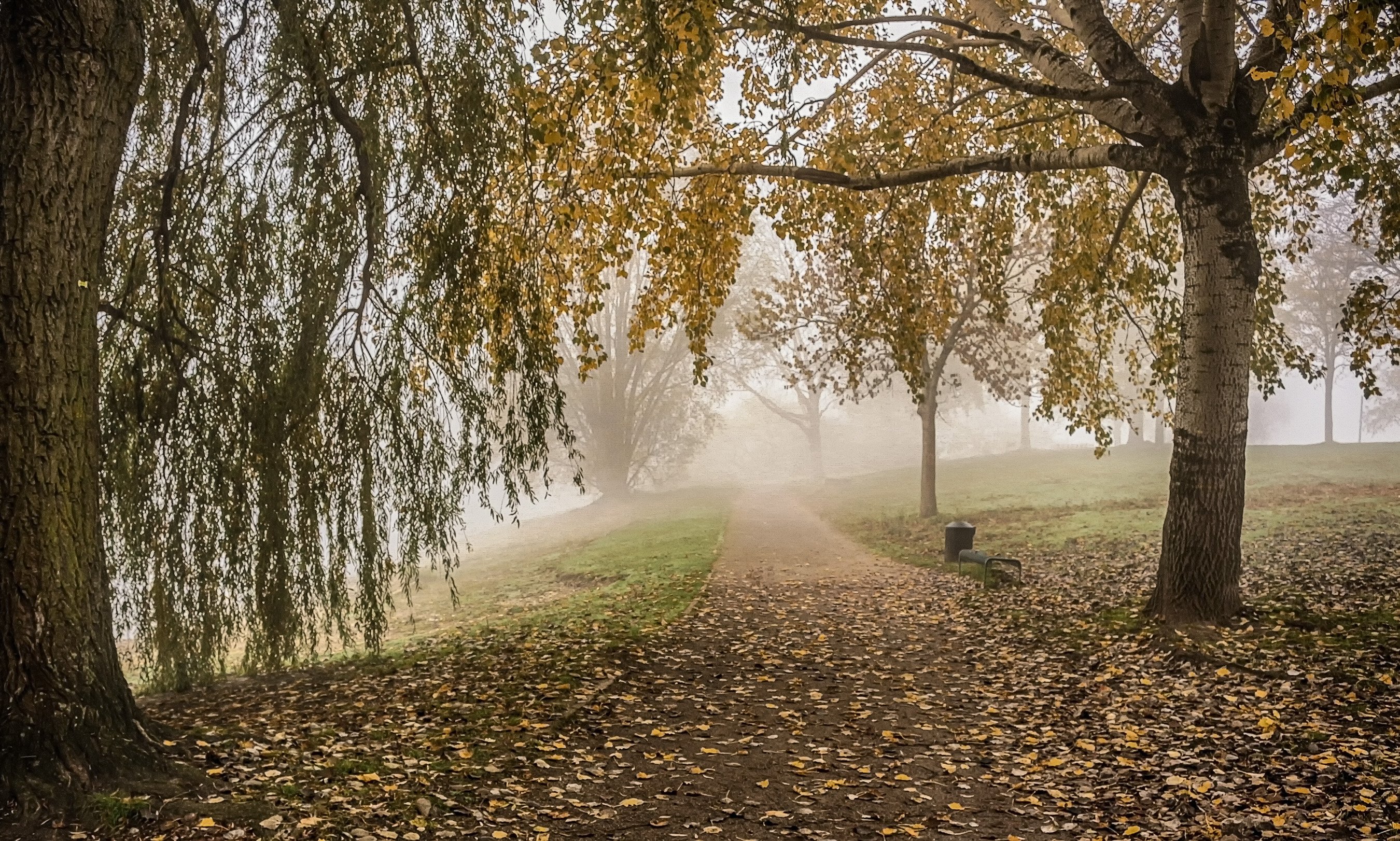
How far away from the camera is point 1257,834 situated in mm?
4395

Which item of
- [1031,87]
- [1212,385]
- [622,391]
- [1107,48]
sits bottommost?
[1212,385]

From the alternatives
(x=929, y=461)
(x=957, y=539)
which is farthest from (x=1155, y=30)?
(x=929, y=461)

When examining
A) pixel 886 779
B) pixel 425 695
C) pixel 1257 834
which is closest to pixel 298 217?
pixel 425 695

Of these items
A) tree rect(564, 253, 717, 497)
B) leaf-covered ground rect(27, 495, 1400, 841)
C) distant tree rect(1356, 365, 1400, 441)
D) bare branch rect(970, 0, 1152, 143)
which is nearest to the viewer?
leaf-covered ground rect(27, 495, 1400, 841)

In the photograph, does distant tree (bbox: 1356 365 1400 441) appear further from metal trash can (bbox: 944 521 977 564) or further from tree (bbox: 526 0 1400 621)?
tree (bbox: 526 0 1400 621)

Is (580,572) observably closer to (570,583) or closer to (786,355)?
(570,583)

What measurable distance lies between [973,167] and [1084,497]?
1842 cm

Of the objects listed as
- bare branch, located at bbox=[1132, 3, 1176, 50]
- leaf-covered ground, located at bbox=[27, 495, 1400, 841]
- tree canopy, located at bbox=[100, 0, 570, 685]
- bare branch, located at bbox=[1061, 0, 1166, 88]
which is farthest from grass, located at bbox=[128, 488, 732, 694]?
bare branch, located at bbox=[1132, 3, 1176, 50]

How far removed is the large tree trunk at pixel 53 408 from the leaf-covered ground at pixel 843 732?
0.53 m

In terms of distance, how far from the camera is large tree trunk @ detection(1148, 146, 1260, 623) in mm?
7945

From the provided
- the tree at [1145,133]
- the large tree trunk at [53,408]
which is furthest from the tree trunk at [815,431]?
the large tree trunk at [53,408]

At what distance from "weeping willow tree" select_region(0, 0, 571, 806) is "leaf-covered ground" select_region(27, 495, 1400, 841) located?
3.66ft

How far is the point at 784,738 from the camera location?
21.1 ft

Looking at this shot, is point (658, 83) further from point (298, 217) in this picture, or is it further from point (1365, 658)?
point (1365, 658)
